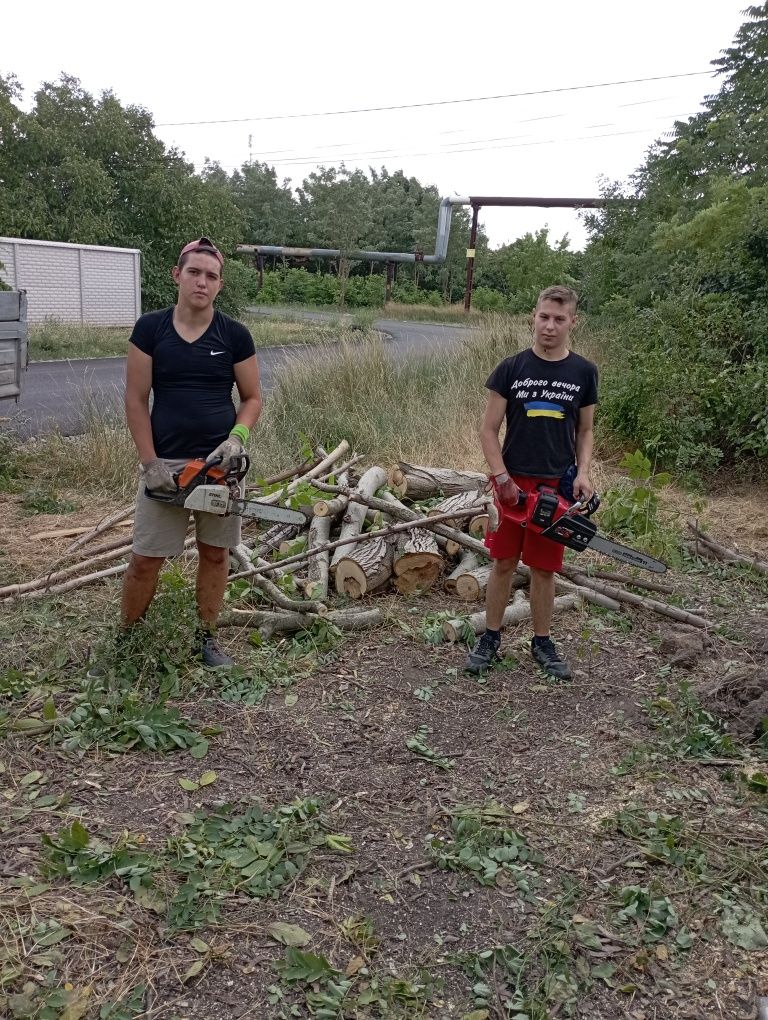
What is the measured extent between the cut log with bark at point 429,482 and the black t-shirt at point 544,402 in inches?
85.3

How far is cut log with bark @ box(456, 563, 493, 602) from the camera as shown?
4.83 metres

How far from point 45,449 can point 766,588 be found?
592cm

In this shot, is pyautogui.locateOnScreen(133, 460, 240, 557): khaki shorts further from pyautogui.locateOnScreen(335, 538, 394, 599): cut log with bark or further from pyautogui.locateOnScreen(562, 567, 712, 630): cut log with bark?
pyautogui.locateOnScreen(562, 567, 712, 630): cut log with bark

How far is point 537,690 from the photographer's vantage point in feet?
12.5

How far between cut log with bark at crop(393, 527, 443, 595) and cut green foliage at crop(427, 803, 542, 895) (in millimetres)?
2190

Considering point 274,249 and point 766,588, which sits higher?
point 274,249

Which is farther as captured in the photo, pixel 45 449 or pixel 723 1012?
pixel 45 449

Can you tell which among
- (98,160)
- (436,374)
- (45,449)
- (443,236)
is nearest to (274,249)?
(443,236)

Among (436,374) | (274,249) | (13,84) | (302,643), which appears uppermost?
(13,84)

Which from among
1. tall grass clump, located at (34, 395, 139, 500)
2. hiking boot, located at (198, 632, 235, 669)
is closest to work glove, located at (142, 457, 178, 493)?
hiking boot, located at (198, 632, 235, 669)

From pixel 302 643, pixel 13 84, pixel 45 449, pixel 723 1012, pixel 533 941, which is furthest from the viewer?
pixel 13 84

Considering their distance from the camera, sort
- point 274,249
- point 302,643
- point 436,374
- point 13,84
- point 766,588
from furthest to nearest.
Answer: point 274,249 < point 13,84 < point 436,374 < point 766,588 < point 302,643

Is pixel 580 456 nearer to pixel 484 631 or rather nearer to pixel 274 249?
pixel 484 631

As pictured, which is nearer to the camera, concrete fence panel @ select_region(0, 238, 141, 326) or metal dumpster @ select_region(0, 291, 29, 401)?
metal dumpster @ select_region(0, 291, 29, 401)
